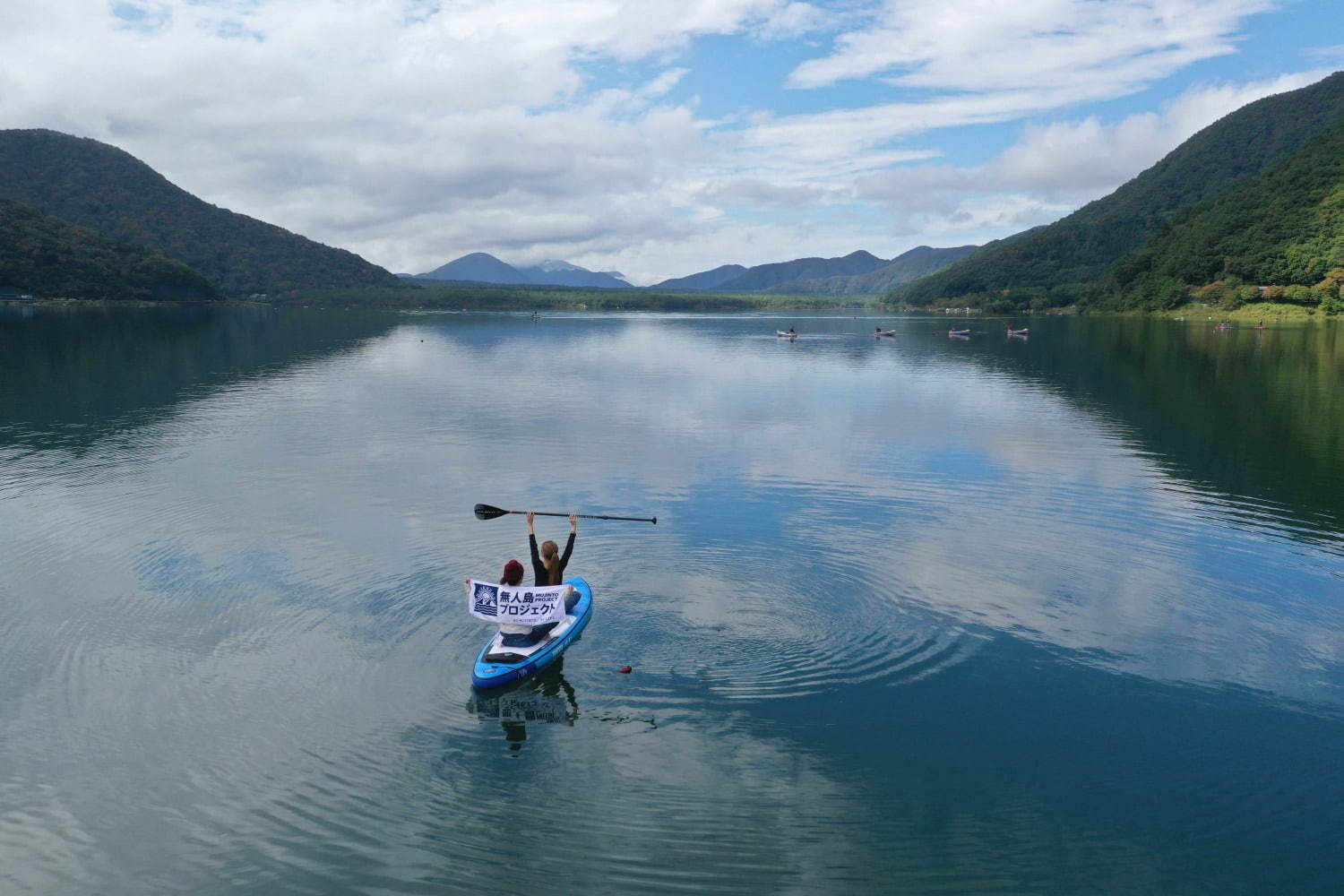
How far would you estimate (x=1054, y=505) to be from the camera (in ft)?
103

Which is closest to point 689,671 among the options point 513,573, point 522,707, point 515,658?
point 522,707

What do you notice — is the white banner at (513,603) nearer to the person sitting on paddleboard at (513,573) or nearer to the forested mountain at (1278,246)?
the person sitting on paddleboard at (513,573)

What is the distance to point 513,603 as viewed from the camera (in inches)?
704

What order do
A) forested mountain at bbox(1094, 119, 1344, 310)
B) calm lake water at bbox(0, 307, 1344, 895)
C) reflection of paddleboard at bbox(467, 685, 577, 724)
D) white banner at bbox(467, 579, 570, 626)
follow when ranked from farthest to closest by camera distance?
forested mountain at bbox(1094, 119, 1344, 310) → white banner at bbox(467, 579, 570, 626) → reflection of paddleboard at bbox(467, 685, 577, 724) → calm lake water at bbox(0, 307, 1344, 895)

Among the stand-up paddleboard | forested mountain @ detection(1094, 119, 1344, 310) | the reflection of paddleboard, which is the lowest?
the reflection of paddleboard

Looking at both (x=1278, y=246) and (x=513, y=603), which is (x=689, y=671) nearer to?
(x=513, y=603)

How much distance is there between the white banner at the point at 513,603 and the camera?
1784 cm

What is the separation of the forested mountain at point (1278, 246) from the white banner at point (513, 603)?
173 meters

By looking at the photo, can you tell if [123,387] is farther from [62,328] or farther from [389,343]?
Result: [62,328]

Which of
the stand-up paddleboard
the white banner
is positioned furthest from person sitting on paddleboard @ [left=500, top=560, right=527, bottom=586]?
Answer: the stand-up paddleboard

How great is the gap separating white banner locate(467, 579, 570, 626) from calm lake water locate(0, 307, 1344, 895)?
1.44 meters

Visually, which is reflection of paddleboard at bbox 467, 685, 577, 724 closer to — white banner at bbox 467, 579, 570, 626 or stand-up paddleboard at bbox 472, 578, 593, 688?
stand-up paddleboard at bbox 472, 578, 593, 688

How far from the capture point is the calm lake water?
12.6 m

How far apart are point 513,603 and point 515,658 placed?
3.99 feet
